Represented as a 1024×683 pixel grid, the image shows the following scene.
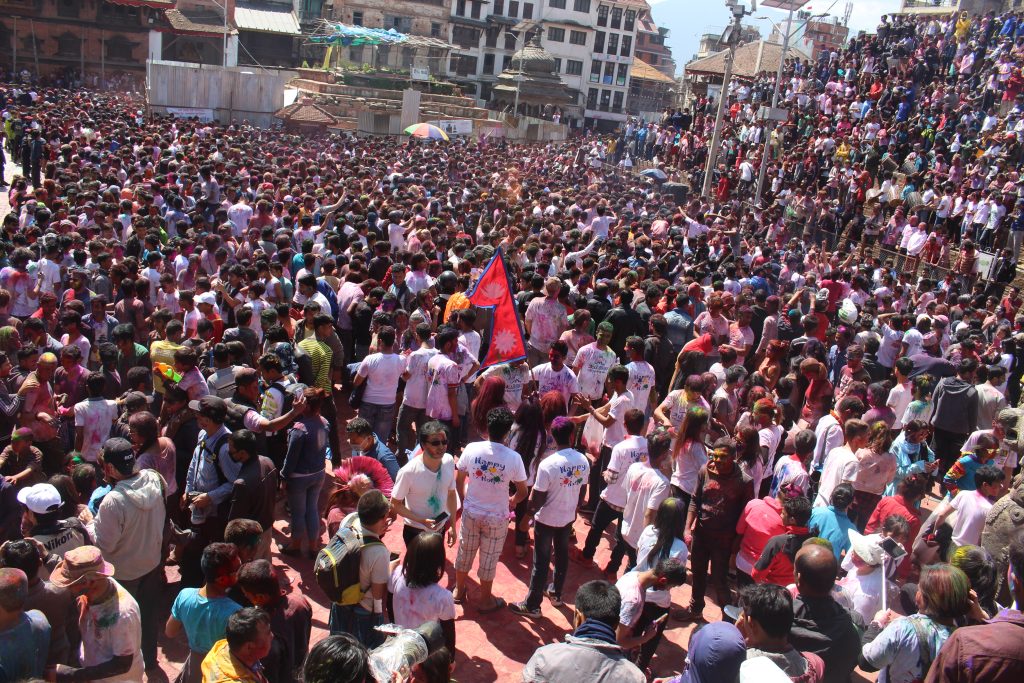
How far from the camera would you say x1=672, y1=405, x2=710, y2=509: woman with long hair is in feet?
19.6

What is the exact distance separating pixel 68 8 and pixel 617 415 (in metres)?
48.1

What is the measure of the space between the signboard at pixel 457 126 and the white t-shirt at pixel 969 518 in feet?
97.9

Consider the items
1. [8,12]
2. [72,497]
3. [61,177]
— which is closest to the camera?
[72,497]

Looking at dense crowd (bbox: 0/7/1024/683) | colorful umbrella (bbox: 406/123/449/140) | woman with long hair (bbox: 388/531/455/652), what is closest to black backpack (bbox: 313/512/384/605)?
dense crowd (bbox: 0/7/1024/683)

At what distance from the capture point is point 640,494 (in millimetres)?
5551

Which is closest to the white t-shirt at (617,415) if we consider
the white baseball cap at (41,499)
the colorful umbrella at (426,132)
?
the white baseball cap at (41,499)

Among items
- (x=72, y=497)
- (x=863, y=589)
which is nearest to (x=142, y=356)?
(x=72, y=497)

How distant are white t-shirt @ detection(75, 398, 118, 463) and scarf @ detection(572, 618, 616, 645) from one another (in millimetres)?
3891

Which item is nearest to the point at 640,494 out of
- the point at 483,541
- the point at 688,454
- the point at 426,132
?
the point at 688,454

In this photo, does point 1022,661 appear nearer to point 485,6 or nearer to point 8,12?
point 8,12

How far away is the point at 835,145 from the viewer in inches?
992

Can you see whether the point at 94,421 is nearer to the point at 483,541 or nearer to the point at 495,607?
the point at 483,541

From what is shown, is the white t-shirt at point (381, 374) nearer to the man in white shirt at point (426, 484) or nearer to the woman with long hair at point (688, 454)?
the man in white shirt at point (426, 484)

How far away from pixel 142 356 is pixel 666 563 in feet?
15.9
